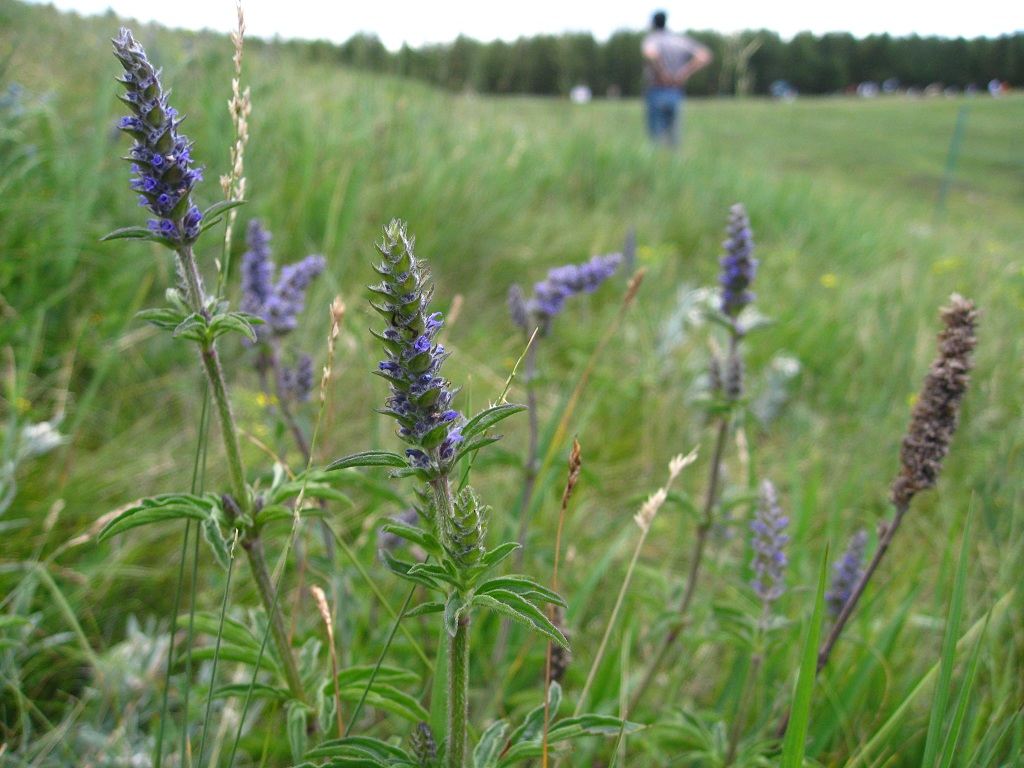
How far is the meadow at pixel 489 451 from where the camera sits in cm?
193

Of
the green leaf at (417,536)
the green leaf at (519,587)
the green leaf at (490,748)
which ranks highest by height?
the green leaf at (417,536)

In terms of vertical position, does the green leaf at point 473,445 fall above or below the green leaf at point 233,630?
above

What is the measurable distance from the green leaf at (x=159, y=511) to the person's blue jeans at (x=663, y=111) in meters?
12.6

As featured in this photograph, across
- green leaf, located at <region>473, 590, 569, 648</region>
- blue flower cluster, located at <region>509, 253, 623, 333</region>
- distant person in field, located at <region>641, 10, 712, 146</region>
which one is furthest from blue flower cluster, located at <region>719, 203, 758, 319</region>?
distant person in field, located at <region>641, 10, 712, 146</region>

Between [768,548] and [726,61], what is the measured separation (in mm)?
5396

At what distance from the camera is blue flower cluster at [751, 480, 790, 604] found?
1942 millimetres

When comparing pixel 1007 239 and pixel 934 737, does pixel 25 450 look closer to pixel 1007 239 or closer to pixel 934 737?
pixel 934 737

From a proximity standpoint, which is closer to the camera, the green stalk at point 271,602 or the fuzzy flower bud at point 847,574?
the green stalk at point 271,602

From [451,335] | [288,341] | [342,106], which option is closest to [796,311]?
[451,335]

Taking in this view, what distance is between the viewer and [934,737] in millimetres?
1355

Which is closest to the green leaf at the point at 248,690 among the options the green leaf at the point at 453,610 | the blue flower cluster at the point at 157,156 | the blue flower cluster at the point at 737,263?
the green leaf at the point at 453,610

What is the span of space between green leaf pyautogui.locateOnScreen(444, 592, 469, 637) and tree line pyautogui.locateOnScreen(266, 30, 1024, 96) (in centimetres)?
510

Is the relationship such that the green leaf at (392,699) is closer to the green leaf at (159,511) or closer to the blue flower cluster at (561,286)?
the green leaf at (159,511)

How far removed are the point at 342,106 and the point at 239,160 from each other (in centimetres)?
501
